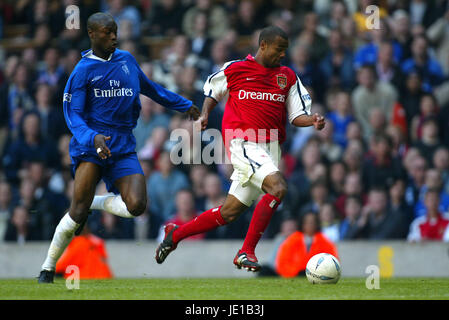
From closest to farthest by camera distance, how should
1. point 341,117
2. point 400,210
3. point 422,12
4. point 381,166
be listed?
point 400,210, point 381,166, point 341,117, point 422,12

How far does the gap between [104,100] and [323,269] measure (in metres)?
2.69

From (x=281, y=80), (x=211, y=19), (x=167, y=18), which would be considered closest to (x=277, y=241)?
(x=281, y=80)

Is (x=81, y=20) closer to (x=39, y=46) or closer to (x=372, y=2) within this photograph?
(x=39, y=46)

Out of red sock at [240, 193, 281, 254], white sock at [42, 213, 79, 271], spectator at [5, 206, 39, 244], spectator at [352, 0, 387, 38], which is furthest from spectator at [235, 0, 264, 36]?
white sock at [42, 213, 79, 271]

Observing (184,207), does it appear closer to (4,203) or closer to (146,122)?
(146,122)

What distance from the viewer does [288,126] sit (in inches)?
560

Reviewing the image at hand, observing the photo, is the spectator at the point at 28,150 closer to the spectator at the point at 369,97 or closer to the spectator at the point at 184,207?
the spectator at the point at 184,207

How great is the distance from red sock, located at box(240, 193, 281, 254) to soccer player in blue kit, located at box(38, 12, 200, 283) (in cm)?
109

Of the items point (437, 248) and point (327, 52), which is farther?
point (327, 52)

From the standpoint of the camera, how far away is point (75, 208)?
869cm

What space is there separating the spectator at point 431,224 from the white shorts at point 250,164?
13.3ft


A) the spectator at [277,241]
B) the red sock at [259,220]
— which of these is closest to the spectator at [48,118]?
the spectator at [277,241]

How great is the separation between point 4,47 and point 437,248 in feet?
31.2
